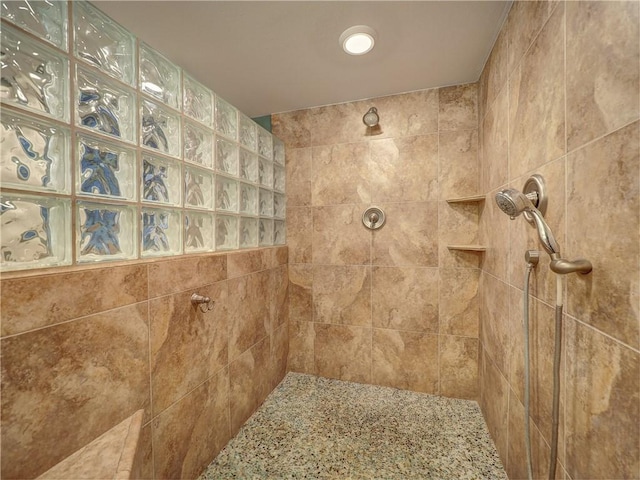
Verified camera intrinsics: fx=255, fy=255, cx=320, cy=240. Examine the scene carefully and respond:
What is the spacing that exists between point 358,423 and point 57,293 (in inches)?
59.7

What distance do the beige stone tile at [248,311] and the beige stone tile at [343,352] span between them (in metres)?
0.45

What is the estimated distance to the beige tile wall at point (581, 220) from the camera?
0.52 meters

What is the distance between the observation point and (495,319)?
4.26ft

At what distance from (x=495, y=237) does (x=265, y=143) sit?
1.51 meters

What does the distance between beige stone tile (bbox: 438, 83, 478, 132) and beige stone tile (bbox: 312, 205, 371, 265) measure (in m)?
0.76

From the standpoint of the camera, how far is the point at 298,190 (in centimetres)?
196

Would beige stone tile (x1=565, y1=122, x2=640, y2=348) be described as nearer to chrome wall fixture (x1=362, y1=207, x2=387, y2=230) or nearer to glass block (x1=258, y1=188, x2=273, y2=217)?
chrome wall fixture (x1=362, y1=207, x2=387, y2=230)

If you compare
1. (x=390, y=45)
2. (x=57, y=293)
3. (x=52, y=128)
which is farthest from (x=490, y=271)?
(x=52, y=128)

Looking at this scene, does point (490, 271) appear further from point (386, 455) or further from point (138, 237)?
point (138, 237)

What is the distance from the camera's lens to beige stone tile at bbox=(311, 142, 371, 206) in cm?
181

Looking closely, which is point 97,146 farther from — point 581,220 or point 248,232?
point 581,220

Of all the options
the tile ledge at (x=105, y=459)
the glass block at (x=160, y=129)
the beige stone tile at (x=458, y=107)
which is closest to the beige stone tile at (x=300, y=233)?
the glass block at (x=160, y=129)

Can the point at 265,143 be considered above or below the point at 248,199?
above

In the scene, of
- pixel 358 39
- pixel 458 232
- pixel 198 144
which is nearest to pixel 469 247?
pixel 458 232
